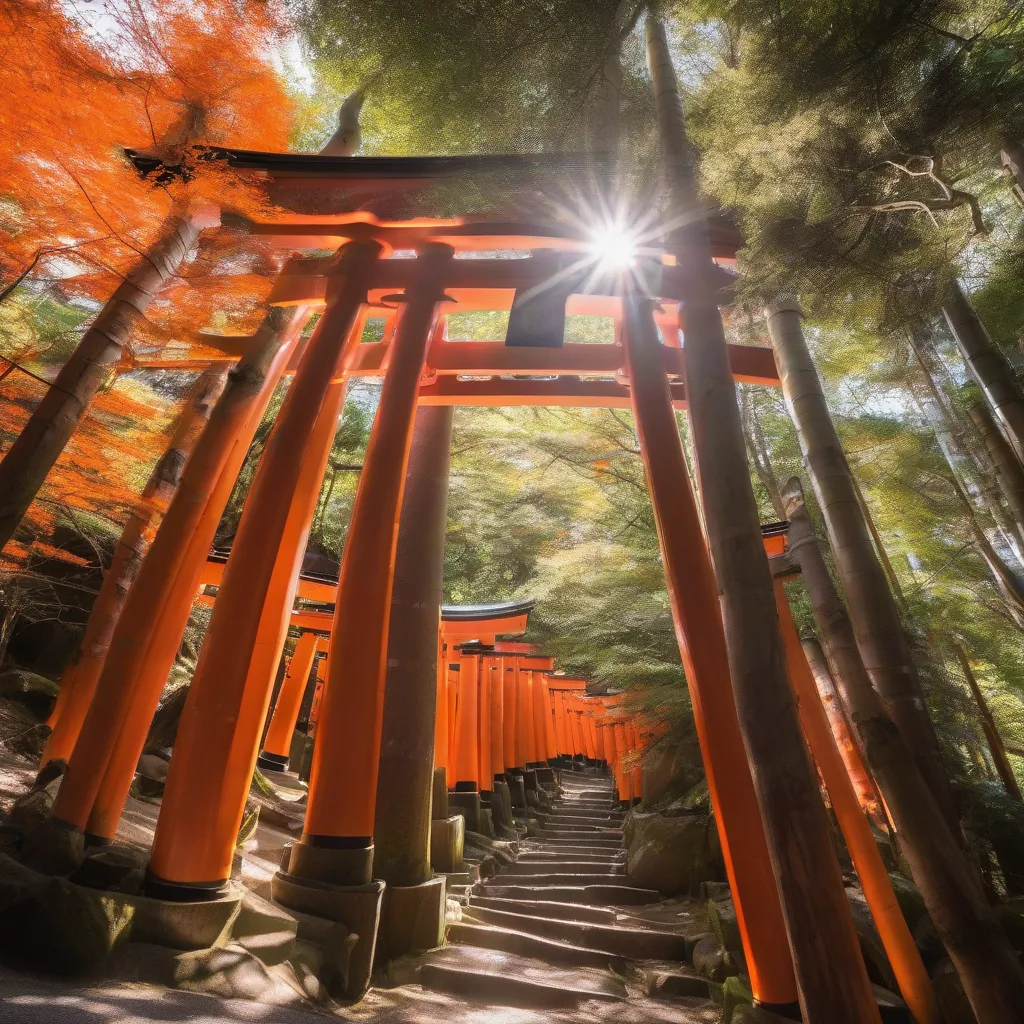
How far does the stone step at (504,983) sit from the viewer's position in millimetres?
4668

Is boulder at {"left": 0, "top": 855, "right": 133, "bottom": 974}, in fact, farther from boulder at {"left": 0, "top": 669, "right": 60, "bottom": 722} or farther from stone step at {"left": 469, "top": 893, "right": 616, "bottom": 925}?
boulder at {"left": 0, "top": 669, "right": 60, "bottom": 722}

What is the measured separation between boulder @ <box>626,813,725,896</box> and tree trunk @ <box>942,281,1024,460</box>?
21.4 ft

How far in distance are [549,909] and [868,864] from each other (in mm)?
4656

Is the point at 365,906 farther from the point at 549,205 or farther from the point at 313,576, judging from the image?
the point at 313,576

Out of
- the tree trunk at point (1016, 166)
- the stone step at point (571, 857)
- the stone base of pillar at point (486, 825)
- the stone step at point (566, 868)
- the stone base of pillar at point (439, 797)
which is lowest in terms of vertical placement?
the stone step at point (566, 868)

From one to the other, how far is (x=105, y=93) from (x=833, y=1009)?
9387 mm

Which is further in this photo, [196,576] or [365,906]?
[196,576]

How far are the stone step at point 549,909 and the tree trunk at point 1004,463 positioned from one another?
640 centimetres

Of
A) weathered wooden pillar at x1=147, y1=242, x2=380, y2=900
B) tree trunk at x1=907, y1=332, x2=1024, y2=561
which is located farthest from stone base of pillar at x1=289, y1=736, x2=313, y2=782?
tree trunk at x1=907, y1=332, x2=1024, y2=561

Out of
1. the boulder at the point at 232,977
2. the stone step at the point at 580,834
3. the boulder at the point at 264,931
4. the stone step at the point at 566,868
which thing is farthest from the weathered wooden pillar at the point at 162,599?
the stone step at the point at 580,834

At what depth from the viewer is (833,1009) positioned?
2.23m

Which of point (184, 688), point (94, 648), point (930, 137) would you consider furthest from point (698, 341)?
point (184, 688)

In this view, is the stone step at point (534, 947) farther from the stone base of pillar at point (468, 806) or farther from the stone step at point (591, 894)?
the stone base of pillar at point (468, 806)

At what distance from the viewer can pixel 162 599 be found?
5051 mm
